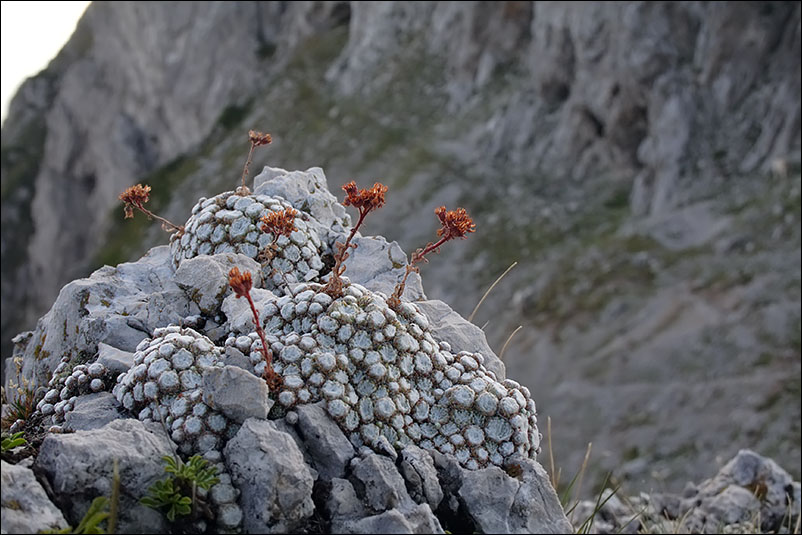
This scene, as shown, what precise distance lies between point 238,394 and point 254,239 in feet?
9.93

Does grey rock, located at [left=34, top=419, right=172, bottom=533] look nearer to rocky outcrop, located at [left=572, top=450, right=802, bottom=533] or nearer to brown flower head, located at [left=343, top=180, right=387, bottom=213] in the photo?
brown flower head, located at [left=343, top=180, right=387, bottom=213]

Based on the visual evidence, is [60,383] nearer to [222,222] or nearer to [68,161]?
[222,222]

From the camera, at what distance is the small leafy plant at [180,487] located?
197 inches

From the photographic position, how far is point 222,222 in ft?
27.6

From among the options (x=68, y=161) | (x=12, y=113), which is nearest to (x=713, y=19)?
(x=68, y=161)

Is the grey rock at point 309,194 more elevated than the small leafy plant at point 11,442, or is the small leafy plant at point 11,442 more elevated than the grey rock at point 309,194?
the grey rock at point 309,194

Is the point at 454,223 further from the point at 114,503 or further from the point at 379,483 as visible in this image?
the point at 114,503

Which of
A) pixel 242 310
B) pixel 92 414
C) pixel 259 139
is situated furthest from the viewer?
pixel 259 139

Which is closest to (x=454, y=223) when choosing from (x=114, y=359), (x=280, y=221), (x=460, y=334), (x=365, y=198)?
(x=365, y=198)

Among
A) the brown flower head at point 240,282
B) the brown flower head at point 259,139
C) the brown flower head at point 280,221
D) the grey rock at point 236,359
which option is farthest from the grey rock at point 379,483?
the brown flower head at point 259,139

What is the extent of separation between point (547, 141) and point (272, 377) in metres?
43.4

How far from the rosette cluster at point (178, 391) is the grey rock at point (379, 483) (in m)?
1.04

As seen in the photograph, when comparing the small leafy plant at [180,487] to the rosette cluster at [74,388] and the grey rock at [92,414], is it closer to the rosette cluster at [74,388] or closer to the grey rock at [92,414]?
the grey rock at [92,414]

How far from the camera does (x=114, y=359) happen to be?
6664 mm
